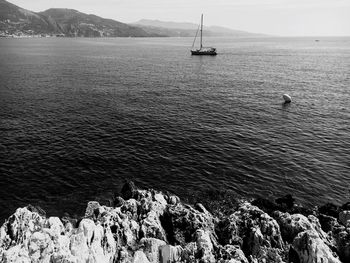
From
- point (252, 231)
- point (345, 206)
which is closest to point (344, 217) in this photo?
point (345, 206)

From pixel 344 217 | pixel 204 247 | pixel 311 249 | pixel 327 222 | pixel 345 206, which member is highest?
pixel 311 249

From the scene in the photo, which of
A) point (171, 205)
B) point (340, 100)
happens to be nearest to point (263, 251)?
point (171, 205)

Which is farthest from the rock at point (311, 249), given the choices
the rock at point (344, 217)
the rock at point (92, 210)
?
the rock at point (92, 210)

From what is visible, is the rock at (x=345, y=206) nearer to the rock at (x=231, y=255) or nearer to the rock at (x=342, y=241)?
the rock at (x=342, y=241)

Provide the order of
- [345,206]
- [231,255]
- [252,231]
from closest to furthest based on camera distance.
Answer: [231,255]
[252,231]
[345,206]

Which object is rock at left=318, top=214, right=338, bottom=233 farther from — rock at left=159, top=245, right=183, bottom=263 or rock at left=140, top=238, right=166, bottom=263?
rock at left=140, top=238, right=166, bottom=263

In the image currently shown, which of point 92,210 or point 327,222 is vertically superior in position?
point 327,222

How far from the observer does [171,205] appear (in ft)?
110

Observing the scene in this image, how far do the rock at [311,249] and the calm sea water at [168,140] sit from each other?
1516 centimetres

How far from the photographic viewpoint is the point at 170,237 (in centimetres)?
2950

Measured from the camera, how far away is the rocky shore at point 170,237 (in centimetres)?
2412

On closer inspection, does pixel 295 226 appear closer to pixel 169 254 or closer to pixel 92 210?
pixel 169 254

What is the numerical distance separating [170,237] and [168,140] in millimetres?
31548

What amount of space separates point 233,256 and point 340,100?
84.2m
